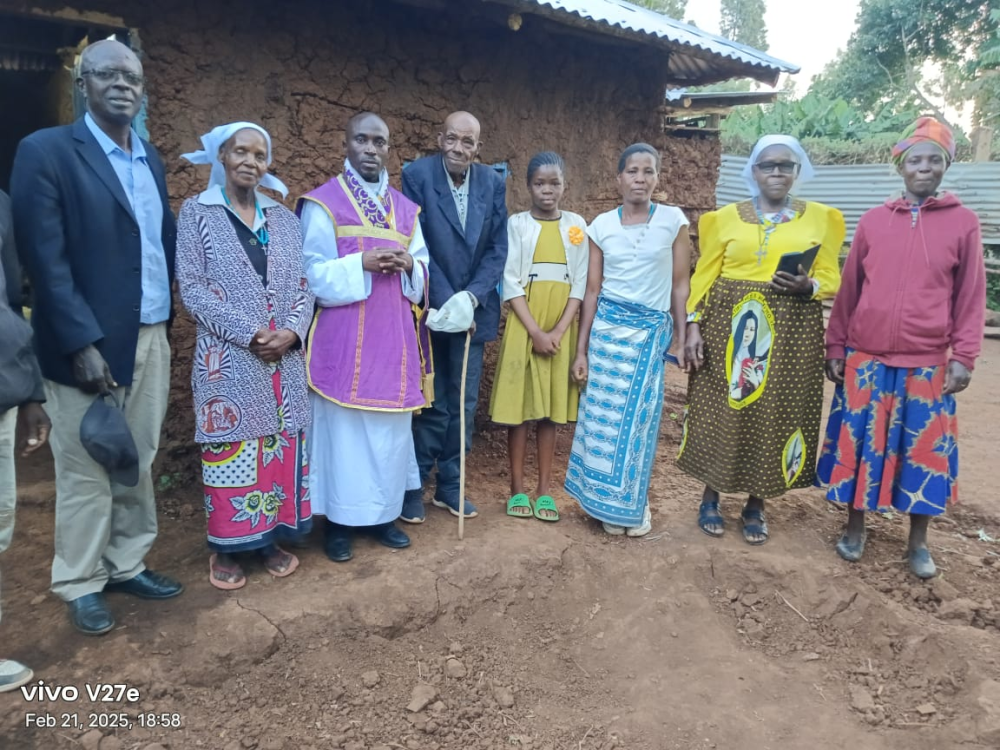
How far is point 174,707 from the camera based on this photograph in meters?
2.42

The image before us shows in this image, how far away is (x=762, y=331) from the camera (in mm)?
3330

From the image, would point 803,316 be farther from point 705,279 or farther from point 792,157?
point 792,157

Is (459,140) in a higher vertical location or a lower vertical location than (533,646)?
higher

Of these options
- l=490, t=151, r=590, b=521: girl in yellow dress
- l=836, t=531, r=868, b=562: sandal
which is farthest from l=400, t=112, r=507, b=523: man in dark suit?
l=836, t=531, r=868, b=562: sandal

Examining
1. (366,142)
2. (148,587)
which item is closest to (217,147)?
(366,142)

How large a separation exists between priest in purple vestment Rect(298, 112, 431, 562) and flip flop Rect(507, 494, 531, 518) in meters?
0.72

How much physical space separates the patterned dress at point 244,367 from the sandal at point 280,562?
14 centimetres

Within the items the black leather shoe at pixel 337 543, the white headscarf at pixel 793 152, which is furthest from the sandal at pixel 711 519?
the black leather shoe at pixel 337 543

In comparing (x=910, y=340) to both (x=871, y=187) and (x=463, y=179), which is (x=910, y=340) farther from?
(x=871, y=187)

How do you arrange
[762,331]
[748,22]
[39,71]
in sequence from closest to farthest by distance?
[762,331] → [39,71] → [748,22]

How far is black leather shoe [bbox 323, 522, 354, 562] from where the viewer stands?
3.15m

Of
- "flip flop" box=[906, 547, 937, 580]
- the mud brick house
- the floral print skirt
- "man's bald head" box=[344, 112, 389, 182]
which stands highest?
the mud brick house

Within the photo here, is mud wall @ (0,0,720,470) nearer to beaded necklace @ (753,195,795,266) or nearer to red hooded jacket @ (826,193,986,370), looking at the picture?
beaded necklace @ (753,195,795,266)

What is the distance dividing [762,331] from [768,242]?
0.40 meters
